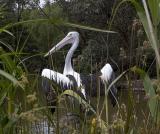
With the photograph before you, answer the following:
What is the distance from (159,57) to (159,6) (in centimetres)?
26

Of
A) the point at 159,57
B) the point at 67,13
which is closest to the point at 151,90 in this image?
the point at 159,57

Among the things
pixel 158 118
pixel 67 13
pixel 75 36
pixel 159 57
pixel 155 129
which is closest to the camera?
pixel 159 57

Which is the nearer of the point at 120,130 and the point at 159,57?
the point at 159,57

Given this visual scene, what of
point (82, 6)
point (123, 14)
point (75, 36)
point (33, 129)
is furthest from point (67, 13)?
point (33, 129)

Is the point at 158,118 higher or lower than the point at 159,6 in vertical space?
lower

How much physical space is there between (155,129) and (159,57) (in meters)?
0.26

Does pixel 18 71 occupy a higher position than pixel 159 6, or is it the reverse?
pixel 159 6

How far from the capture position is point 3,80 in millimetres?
1548

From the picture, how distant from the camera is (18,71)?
1.55 m

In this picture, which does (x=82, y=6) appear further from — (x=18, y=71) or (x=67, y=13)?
(x=18, y=71)

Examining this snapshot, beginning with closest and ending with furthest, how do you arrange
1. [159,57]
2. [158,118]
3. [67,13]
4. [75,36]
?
1. [159,57]
2. [158,118]
3. [75,36]
4. [67,13]

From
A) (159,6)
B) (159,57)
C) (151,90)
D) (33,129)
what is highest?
(159,6)

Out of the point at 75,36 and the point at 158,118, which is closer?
the point at 158,118

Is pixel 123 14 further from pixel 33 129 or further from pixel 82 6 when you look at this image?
pixel 33 129
